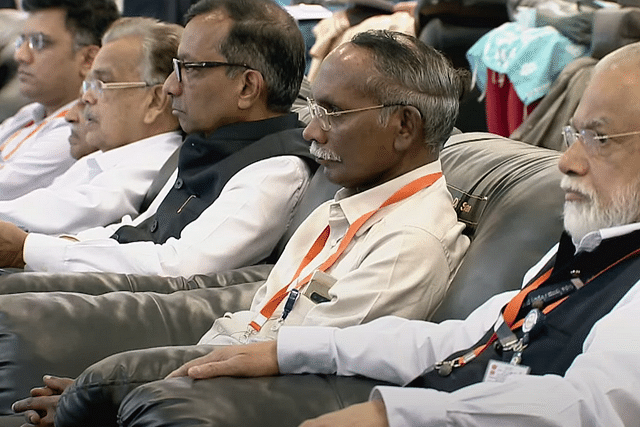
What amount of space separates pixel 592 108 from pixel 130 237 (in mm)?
1608

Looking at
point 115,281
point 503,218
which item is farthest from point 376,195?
point 115,281

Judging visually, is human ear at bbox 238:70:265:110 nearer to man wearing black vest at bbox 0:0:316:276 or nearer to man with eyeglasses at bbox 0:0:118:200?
man wearing black vest at bbox 0:0:316:276

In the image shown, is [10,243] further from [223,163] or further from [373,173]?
[373,173]

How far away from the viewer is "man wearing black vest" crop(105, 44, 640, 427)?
1.35 meters

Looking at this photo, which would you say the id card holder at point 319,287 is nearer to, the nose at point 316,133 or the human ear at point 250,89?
the nose at point 316,133

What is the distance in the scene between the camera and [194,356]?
187cm

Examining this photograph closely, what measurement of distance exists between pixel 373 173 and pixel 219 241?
579mm

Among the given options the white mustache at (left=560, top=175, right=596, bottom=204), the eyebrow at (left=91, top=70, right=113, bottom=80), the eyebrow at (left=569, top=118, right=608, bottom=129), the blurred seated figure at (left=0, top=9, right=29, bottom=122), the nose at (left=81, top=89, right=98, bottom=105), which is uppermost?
the eyebrow at (left=569, top=118, right=608, bottom=129)

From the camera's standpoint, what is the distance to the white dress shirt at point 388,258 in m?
1.97

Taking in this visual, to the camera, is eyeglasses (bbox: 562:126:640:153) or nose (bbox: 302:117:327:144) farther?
nose (bbox: 302:117:327:144)

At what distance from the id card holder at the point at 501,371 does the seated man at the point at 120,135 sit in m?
1.88

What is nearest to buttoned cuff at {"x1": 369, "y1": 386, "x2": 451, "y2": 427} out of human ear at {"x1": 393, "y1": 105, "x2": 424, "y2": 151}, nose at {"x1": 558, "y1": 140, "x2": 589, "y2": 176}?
nose at {"x1": 558, "y1": 140, "x2": 589, "y2": 176}

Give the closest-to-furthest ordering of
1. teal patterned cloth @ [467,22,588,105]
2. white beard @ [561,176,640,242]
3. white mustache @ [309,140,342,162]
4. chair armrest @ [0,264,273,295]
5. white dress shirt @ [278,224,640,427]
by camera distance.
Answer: white dress shirt @ [278,224,640,427], white beard @ [561,176,640,242], white mustache @ [309,140,342,162], chair armrest @ [0,264,273,295], teal patterned cloth @ [467,22,588,105]

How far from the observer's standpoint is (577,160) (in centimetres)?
171
